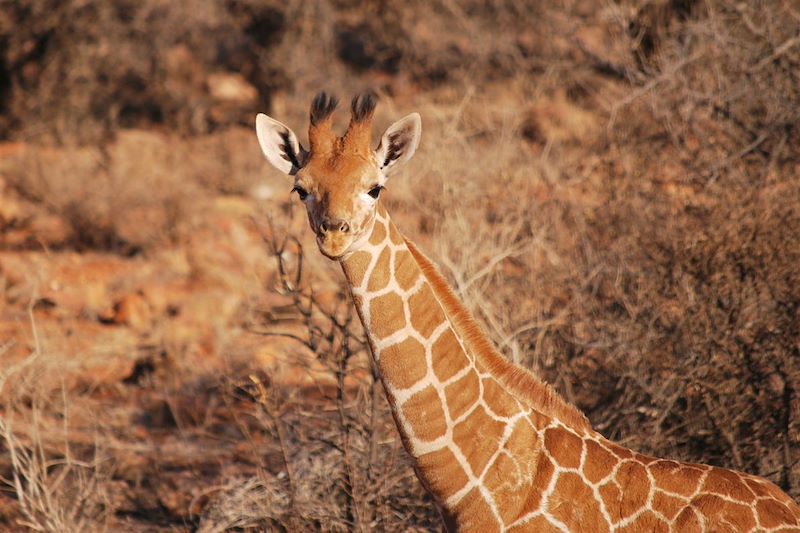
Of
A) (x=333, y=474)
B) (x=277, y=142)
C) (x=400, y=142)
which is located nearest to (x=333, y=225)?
(x=400, y=142)

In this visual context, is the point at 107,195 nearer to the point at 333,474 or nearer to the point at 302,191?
the point at 333,474

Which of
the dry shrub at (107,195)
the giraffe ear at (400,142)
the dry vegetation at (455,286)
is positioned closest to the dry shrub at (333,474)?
the dry vegetation at (455,286)

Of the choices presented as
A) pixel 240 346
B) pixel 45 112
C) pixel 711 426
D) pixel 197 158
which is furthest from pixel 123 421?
pixel 45 112

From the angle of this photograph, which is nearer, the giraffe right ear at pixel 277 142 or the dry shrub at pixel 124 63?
the giraffe right ear at pixel 277 142

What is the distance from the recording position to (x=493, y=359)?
13.0 ft

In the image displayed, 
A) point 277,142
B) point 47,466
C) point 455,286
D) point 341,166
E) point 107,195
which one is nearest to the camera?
point 341,166

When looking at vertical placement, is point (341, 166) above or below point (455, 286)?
below

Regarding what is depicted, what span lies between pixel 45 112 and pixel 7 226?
11.0 feet

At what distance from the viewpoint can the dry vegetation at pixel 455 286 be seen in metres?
5.45

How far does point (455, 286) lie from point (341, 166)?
8.97ft

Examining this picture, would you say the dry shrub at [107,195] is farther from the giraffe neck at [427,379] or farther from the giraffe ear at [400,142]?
the giraffe neck at [427,379]

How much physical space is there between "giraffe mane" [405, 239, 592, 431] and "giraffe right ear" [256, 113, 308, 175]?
0.62 meters

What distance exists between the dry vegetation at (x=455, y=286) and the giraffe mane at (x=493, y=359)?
3.95 ft

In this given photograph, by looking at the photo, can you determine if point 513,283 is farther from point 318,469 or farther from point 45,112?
point 45,112
